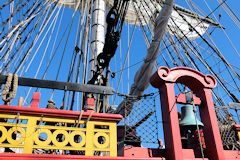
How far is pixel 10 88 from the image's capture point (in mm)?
3383

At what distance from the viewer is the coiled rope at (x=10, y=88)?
127 inches

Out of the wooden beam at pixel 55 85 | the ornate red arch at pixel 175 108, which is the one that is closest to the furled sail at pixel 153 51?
the ornate red arch at pixel 175 108

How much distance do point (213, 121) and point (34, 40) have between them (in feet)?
21.3

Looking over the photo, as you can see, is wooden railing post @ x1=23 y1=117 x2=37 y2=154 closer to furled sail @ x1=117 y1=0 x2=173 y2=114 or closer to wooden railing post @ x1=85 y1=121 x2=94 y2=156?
wooden railing post @ x1=85 y1=121 x2=94 y2=156

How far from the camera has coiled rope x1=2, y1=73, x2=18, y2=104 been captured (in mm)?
3225

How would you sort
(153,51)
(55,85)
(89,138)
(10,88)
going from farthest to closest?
1. (153,51)
2. (55,85)
3. (10,88)
4. (89,138)

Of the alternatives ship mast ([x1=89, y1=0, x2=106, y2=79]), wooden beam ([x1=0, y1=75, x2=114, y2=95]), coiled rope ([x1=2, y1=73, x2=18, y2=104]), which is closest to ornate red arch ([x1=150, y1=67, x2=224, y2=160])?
wooden beam ([x1=0, y1=75, x2=114, y2=95])

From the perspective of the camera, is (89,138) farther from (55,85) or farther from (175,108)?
(175,108)

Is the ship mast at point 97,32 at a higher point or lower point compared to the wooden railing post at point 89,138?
higher

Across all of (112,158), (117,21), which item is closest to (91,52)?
(117,21)

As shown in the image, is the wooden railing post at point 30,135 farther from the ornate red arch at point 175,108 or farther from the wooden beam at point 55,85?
→ the ornate red arch at point 175,108

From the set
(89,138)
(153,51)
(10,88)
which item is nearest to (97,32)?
(153,51)

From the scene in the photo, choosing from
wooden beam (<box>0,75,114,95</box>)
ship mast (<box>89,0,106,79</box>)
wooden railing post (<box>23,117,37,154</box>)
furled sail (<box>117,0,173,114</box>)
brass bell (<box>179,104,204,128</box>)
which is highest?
ship mast (<box>89,0,106,79</box>)

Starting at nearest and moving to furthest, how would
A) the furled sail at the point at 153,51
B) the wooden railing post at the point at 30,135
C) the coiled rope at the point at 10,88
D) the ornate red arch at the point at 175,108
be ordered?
the wooden railing post at the point at 30,135 < the coiled rope at the point at 10,88 < the ornate red arch at the point at 175,108 < the furled sail at the point at 153,51
